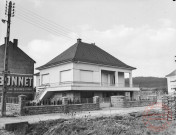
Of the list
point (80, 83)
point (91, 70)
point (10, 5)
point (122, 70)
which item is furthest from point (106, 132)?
point (122, 70)

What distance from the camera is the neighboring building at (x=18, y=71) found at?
28.5 m

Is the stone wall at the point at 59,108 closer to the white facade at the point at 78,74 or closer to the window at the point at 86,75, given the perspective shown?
Answer: the white facade at the point at 78,74

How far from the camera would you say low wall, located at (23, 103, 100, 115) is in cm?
1376

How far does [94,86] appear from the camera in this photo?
23062 mm

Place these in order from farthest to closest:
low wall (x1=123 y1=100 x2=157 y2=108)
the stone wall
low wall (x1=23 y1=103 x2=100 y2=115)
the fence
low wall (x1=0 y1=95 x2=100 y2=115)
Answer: low wall (x1=123 y1=100 x2=157 y2=108) < the fence < low wall (x1=23 y1=103 x2=100 y2=115) < the stone wall < low wall (x1=0 y1=95 x2=100 y2=115)

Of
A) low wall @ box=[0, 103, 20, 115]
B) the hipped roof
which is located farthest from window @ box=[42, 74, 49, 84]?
low wall @ box=[0, 103, 20, 115]

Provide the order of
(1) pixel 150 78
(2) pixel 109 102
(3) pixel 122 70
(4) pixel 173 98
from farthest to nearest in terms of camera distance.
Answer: (1) pixel 150 78, (3) pixel 122 70, (2) pixel 109 102, (4) pixel 173 98

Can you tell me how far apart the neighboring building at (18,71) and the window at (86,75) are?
35.1 ft

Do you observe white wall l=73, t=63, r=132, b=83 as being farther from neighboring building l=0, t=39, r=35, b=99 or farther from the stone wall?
neighboring building l=0, t=39, r=35, b=99

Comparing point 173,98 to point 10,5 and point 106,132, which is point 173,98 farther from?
point 10,5

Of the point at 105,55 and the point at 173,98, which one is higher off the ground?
the point at 105,55

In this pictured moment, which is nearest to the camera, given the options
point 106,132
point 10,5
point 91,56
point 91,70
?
point 106,132

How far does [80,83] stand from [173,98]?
12978mm

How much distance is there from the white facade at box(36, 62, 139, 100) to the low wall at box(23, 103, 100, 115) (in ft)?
14.1
